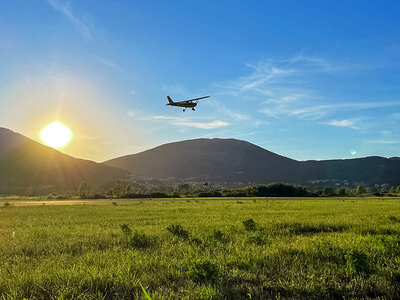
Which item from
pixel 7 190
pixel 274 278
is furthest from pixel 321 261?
pixel 7 190

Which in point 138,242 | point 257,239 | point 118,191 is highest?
point 257,239

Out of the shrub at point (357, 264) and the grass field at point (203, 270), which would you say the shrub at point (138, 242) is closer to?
the grass field at point (203, 270)

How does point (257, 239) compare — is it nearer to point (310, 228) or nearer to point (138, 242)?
point (138, 242)

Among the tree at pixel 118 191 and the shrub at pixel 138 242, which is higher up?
the shrub at pixel 138 242

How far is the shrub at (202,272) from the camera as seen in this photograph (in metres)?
7.09

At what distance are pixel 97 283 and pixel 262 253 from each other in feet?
16.0

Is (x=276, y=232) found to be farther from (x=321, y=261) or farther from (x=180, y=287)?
(x=180, y=287)

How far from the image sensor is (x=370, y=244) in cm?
1091

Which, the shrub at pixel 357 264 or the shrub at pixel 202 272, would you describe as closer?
the shrub at pixel 202 272

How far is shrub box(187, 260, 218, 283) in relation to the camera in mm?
7094

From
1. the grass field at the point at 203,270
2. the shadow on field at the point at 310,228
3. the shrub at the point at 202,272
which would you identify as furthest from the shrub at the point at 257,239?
the shadow on field at the point at 310,228

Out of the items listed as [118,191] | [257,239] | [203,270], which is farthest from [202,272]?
[118,191]

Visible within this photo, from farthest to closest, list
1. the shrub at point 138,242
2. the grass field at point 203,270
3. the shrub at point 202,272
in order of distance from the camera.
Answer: the shrub at point 138,242 → the shrub at point 202,272 → the grass field at point 203,270

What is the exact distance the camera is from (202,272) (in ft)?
23.5
